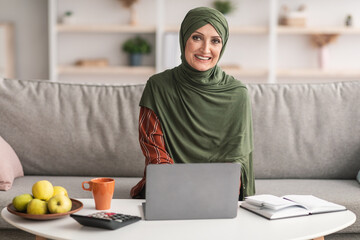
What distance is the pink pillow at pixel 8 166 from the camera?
7.02ft

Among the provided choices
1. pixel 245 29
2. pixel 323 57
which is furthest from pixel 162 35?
pixel 323 57

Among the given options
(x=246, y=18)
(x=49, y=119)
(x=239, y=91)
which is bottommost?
(x=49, y=119)

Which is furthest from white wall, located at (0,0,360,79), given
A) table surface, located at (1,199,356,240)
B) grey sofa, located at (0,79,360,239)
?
table surface, located at (1,199,356,240)

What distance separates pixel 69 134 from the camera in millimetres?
2479

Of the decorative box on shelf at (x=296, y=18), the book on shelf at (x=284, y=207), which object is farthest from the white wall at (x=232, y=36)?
the book on shelf at (x=284, y=207)

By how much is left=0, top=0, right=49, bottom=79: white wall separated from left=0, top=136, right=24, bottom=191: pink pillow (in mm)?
3245

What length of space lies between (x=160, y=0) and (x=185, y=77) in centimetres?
339

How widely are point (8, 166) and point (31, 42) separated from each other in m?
3.52

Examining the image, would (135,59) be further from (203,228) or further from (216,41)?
(203,228)

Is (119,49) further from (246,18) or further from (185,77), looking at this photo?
(185,77)

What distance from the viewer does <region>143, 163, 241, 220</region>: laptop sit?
1380 mm

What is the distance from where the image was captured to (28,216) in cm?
136

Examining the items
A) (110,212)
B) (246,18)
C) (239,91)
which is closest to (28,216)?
(110,212)

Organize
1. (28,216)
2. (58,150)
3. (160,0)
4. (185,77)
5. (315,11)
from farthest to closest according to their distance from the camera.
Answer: (315,11), (160,0), (58,150), (185,77), (28,216)
